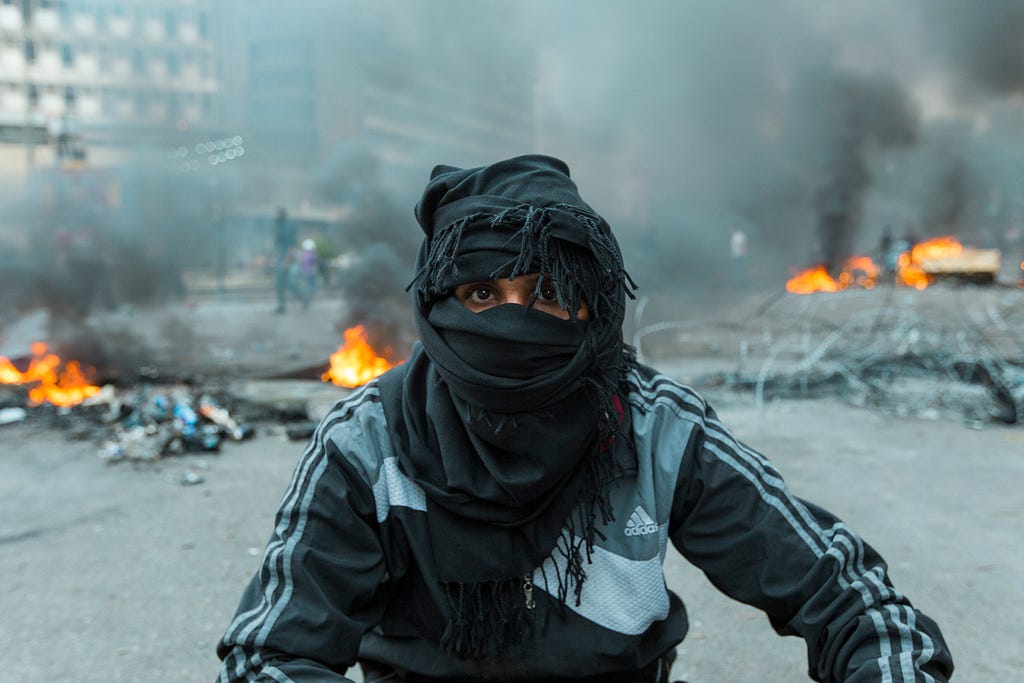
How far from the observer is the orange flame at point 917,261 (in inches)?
637

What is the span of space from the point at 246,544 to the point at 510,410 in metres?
2.43

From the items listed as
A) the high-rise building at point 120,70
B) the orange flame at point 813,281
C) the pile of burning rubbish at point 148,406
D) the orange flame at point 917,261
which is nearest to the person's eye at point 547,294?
the pile of burning rubbish at point 148,406

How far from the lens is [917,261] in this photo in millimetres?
16750

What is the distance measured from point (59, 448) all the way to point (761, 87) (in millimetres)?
19529

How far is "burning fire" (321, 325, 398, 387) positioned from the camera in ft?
23.3

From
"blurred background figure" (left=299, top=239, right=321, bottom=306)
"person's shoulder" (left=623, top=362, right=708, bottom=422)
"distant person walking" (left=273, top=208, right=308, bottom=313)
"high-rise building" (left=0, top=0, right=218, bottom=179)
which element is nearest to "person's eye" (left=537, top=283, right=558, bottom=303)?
"person's shoulder" (left=623, top=362, right=708, bottom=422)

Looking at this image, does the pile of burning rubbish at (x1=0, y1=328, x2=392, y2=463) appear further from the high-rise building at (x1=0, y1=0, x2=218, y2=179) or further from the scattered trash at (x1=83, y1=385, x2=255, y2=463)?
the high-rise building at (x1=0, y1=0, x2=218, y2=179)

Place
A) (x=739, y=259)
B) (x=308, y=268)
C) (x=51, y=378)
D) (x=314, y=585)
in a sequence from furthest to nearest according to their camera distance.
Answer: (x=739, y=259) < (x=308, y=268) < (x=51, y=378) < (x=314, y=585)

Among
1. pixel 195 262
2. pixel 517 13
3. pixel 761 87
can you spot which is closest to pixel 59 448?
pixel 195 262

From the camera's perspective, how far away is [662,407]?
1372 mm

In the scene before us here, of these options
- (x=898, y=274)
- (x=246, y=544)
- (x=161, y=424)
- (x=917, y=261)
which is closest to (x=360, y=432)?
(x=246, y=544)

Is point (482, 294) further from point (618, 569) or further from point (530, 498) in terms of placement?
point (618, 569)

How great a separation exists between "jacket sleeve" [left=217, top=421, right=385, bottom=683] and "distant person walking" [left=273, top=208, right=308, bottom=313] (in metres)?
11.3

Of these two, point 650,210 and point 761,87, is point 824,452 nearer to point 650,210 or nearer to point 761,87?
point 650,210
